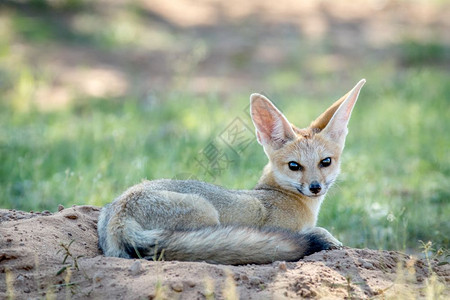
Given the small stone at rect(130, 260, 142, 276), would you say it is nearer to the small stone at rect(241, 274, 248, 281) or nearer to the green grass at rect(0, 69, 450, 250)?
the small stone at rect(241, 274, 248, 281)

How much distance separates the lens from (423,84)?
1220 cm

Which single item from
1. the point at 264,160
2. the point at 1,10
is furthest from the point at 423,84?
the point at 1,10

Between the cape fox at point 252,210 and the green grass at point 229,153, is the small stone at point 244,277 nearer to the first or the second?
the cape fox at point 252,210

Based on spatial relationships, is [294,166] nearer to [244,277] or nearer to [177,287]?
[244,277]

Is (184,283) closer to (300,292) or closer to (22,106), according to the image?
(300,292)

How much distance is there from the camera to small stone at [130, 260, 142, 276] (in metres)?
4.09

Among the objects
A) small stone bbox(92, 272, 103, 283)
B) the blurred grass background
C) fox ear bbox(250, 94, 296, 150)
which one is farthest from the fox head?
Answer: small stone bbox(92, 272, 103, 283)

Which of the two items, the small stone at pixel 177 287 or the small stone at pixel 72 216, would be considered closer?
the small stone at pixel 177 287

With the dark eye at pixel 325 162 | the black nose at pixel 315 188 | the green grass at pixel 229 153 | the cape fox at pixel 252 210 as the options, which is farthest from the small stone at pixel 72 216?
the dark eye at pixel 325 162

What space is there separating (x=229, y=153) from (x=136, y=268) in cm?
463

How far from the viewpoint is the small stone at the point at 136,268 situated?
4.09m

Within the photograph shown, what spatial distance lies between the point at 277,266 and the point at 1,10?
13637 millimetres

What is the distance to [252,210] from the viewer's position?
522cm

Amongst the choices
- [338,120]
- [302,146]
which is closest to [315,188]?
[302,146]
